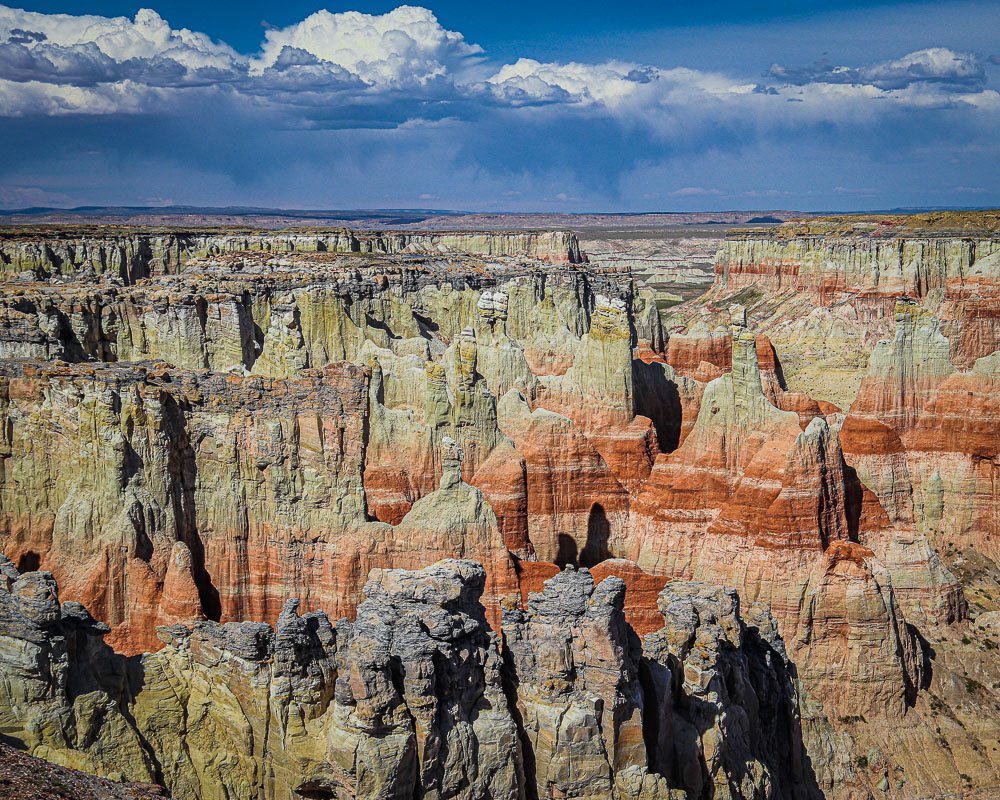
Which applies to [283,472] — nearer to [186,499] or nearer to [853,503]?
[186,499]

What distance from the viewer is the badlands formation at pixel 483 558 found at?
14.0m

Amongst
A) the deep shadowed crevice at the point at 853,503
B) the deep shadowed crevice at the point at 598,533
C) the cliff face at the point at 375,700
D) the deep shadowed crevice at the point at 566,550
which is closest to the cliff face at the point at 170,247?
the deep shadowed crevice at the point at 566,550

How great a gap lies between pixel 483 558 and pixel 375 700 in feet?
30.5

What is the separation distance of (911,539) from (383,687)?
2104cm

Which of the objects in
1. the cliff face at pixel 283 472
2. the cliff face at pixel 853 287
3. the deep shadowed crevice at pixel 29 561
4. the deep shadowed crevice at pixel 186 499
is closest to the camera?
the cliff face at pixel 283 472

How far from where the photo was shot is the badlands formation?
14.0m

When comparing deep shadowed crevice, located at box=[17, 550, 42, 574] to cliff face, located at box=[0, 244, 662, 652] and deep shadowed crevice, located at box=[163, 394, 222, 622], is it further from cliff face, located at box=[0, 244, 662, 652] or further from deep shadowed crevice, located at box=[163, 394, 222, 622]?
deep shadowed crevice, located at box=[163, 394, 222, 622]

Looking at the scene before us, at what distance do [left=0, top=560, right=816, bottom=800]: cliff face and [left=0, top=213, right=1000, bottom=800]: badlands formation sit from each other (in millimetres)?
45

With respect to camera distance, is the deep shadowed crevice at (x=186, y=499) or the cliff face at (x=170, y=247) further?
the cliff face at (x=170, y=247)

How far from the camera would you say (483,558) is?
72.3 feet

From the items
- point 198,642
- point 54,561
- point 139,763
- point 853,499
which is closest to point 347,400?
point 54,561

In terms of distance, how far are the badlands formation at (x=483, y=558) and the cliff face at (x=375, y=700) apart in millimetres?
45

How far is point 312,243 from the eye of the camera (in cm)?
9119

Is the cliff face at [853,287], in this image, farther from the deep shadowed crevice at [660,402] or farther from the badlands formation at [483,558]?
the deep shadowed crevice at [660,402]
